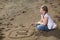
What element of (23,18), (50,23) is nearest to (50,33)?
(50,23)

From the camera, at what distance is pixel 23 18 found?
15.8 ft

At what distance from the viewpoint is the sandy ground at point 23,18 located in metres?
3.94

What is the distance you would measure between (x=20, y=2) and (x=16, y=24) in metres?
1.73

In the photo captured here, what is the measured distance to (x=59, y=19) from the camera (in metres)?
4.67

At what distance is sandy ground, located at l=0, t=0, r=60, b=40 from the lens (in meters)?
3.94

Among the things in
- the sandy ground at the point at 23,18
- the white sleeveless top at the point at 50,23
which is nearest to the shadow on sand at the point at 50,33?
the sandy ground at the point at 23,18

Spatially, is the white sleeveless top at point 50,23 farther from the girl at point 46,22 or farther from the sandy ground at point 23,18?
the sandy ground at point 23,18

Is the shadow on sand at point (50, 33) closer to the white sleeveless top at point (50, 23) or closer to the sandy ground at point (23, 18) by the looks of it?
the sandy ground at point (23, 18)

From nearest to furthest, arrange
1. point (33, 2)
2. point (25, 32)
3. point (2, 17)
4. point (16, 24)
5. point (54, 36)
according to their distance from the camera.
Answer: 1. point (54, 36)
2. point (25, 32)
3. point (16, 24)
4. point (2, 17)
5. point (33, 2)

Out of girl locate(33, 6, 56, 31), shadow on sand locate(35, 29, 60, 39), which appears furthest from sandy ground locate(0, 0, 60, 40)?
girl locate(33, 6, 56, 31)

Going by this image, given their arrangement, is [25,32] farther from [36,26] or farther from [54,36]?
[54,36]

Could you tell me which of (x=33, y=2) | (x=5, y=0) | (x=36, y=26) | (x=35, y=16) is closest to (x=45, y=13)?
(x=36, y=26)

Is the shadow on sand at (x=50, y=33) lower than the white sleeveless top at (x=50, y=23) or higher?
lower

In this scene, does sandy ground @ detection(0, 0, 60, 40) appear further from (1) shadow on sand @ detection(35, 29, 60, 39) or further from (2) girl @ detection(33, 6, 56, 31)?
(2) girl @ detection(33, 6, 56, 31)
